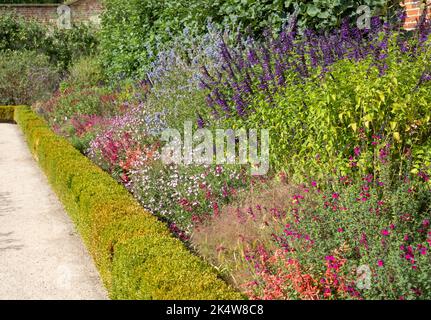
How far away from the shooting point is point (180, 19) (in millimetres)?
11133

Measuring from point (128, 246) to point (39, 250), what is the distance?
6.10 feet

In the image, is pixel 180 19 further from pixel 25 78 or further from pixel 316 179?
pixel 25 78

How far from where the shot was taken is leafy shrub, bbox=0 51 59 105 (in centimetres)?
1934

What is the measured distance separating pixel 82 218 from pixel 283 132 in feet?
6.71

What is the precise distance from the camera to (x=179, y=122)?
703 cm

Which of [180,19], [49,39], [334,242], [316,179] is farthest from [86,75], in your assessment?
[334,242]

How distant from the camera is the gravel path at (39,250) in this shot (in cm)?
470

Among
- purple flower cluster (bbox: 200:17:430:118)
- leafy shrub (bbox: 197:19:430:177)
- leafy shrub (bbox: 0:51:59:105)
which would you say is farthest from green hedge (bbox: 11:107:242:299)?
leafy shrub (bbox: 0:51:59:105)

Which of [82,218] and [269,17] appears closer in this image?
[82,218]

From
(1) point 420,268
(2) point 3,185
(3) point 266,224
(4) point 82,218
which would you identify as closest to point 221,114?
(4) point 82,218

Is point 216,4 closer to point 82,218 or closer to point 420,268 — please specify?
point 82,218

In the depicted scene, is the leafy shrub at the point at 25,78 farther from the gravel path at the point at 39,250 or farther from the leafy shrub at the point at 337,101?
the leafy shrub at the point at 337,101

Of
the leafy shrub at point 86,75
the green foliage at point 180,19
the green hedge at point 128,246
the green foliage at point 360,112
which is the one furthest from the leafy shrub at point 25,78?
the green foliage at point 360,112
